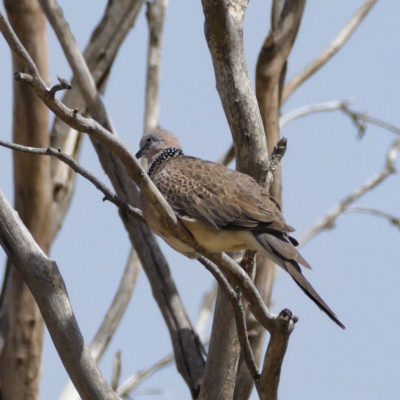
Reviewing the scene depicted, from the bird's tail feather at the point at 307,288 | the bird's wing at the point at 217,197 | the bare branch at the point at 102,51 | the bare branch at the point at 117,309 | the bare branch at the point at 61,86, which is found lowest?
the bird's tail feather at the point at 307,288

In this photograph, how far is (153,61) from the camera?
22.6 feet

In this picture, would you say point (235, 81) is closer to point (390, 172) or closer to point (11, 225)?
point (11, 225)

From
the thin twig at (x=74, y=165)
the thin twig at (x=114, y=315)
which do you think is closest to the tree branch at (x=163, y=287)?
the thin twig at (x=74, y=165)

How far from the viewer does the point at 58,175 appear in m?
5.81

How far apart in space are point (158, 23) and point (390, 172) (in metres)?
2.86

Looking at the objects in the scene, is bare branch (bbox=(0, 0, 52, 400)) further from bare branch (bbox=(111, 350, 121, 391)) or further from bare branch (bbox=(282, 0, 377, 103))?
bare branch (bbox=(282, 0, 377, 103))

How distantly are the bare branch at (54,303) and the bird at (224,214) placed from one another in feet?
1.96

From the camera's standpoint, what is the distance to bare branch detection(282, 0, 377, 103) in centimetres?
663

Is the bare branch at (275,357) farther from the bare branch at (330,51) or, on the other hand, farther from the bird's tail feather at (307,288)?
the bare branch at (330,51)

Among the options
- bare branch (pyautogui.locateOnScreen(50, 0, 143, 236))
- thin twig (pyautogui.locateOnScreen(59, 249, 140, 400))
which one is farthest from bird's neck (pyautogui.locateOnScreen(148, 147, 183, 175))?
thin twig (pyautogui.locateOnScreen(59, 249, 140, 400))

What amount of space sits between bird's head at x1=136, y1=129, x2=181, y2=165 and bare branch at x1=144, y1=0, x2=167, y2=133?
1552 millimetres

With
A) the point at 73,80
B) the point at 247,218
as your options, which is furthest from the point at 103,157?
the point at 247,218

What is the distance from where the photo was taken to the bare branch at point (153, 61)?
6750 millimetres

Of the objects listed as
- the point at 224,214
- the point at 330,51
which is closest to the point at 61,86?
the point at 224,214
